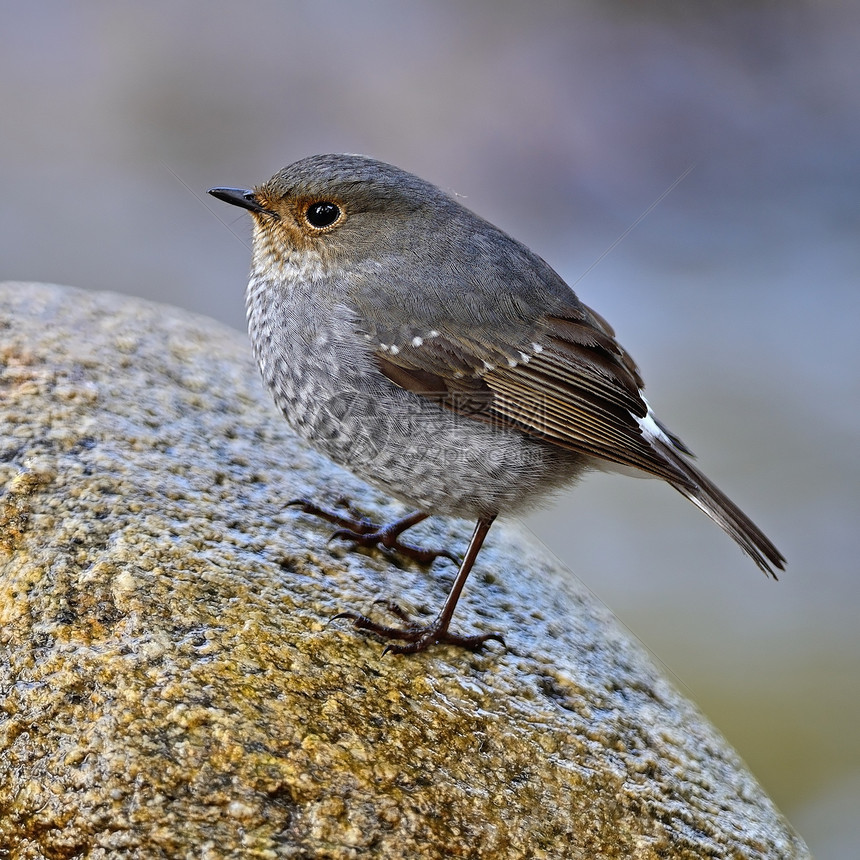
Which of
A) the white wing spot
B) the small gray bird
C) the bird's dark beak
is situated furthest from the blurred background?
the bird's dark beak

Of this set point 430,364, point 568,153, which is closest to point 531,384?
point 430,364

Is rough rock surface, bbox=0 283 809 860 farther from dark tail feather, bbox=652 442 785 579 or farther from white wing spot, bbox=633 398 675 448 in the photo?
white wing spot, bbox=633 398 675 448

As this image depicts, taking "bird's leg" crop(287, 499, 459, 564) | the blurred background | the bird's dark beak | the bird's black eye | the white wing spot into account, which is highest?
the blurred background

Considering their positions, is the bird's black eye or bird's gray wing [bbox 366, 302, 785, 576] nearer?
bird's gray wing [bbox 366, 302, 785, 576]

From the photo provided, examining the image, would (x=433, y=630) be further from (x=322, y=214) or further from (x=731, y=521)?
(x=322, y=214)

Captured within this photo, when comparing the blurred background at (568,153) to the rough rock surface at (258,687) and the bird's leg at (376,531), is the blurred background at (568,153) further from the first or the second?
the rough rock surface at (258,687)

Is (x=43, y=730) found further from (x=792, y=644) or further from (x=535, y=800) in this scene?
(x=792, y=644)

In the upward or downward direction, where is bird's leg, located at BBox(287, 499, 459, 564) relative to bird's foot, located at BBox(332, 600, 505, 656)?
upward
